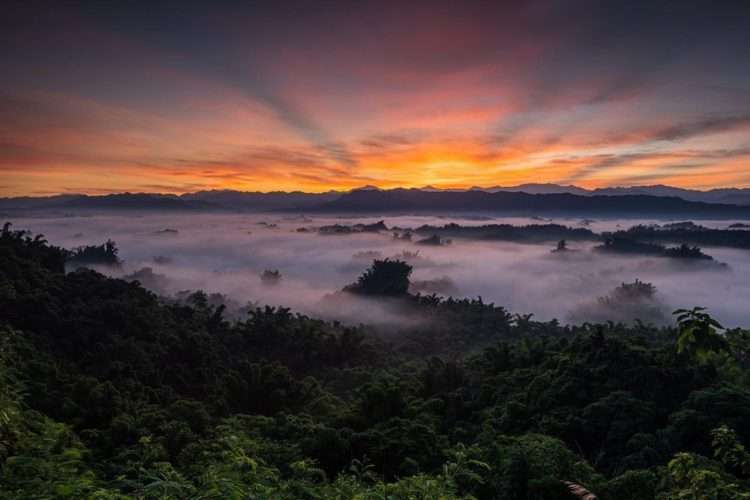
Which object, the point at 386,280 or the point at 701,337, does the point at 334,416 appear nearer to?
the point at 701,337

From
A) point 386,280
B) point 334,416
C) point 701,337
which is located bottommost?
point 386,280

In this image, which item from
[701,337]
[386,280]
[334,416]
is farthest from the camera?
[386,280]

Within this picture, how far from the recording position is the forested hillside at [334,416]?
6820 mm

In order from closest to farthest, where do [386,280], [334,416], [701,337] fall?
[701,337]
[334,416]
[386,280]

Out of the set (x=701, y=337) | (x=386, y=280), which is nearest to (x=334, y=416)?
(x=701, y=337)

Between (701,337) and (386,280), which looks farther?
(386,280)

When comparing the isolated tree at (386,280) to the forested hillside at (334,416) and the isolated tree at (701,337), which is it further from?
the isolated tree at (701,337)

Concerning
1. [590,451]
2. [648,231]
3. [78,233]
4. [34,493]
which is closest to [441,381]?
[590,451]

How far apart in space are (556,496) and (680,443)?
15.2 feet

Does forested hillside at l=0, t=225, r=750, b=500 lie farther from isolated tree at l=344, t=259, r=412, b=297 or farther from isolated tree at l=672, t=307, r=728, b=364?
isolated tree at l=344, t=259, r=412, b=297

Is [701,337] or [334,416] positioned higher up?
[701,337]

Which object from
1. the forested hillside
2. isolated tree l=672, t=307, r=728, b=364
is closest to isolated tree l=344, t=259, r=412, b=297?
the forested hillside

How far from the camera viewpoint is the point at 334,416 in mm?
17266

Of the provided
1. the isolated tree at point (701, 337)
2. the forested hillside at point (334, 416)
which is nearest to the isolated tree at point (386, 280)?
the forested hillside at point (334, 416)
